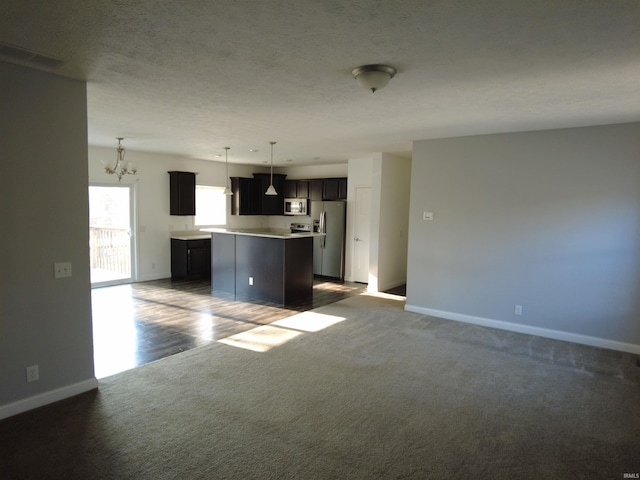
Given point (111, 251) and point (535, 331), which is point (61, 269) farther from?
point (535, 331)

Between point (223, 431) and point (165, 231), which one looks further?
point (165, 231)

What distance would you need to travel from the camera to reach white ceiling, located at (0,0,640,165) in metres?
1.88

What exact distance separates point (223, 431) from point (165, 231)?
6129 mm

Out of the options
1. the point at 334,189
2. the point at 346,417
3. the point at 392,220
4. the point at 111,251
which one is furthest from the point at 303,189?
the point at 346,417

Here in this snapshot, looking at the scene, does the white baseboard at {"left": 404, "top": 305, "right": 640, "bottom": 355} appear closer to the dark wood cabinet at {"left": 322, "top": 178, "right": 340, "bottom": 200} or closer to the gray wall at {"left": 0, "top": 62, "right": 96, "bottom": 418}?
the dark wood cabinet at {"left": 322, "top": 178, "right": 340, "bottom": 200}

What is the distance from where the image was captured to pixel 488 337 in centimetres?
470

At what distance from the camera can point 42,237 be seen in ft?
9.46

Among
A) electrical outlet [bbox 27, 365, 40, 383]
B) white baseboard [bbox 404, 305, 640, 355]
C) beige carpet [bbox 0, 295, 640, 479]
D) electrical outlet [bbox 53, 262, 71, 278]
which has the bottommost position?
beige carpet [bbox 0, 295, 640, 479]

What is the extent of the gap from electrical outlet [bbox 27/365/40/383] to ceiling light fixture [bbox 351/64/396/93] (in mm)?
3235

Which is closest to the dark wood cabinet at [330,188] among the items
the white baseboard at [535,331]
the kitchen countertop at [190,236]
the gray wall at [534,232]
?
the kitchen countertop at [190,236]

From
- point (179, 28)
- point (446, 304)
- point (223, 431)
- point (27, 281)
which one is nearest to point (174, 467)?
point (223, 431)

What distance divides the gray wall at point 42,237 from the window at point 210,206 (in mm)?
5638

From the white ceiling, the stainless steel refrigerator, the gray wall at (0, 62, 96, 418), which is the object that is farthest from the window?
the gray wall at (0, 62, 96, 418)

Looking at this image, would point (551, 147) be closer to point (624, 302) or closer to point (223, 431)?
point (624, 302)
